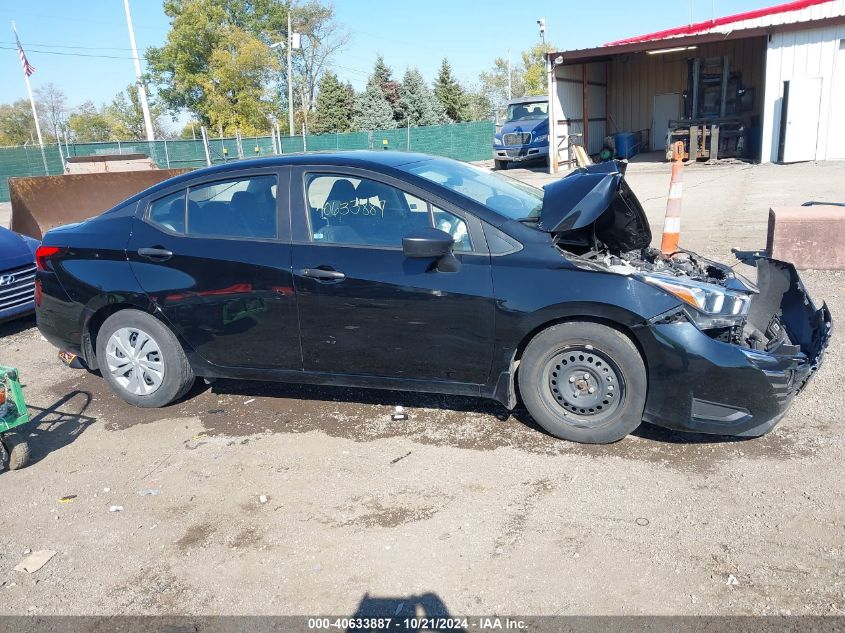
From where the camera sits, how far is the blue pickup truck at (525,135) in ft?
83.2

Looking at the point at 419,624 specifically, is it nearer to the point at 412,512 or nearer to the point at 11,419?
the point at 412,512

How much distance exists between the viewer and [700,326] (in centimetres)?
375

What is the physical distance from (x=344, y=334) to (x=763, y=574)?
2.61 meters

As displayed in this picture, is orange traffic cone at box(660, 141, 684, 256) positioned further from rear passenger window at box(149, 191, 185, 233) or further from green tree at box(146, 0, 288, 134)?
green tree at box(146, 0, 288, 134)

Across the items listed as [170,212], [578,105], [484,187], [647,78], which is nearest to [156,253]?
[170,212]

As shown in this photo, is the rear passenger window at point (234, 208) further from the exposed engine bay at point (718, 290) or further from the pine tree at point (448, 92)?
the pine tree at point (448, 92)

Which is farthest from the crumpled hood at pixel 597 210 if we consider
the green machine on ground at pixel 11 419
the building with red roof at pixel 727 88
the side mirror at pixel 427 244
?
the building with red roof at pixel 727 88

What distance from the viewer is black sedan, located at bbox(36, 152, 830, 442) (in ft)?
12.5

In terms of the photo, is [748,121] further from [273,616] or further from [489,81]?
[489,81]

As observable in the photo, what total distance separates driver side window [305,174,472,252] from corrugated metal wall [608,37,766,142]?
26243 mm

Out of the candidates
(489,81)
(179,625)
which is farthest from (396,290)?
(489,81)

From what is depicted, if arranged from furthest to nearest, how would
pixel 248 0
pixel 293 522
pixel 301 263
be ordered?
pixel 248 0 < pixel 301 263 < pixel 293 522

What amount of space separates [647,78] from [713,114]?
4854 millimetres

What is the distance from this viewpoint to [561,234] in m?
4.09
